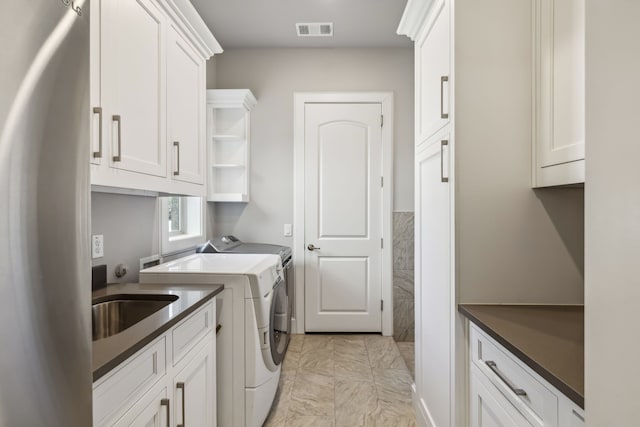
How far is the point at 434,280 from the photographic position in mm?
1781

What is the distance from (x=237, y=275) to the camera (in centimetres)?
183

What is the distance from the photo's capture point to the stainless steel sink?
1529 millimetres

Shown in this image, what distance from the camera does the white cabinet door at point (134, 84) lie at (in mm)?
1251

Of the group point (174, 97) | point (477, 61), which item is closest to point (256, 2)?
point (174, 97)

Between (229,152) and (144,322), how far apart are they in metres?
2.44

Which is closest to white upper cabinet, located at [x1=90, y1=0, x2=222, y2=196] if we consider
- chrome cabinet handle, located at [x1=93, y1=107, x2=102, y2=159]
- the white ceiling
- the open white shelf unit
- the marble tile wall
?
chrome cabinet handle, located at [x1=93, y1=107, x2=102, y2=159]

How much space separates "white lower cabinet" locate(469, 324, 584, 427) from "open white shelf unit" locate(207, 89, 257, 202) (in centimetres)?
244

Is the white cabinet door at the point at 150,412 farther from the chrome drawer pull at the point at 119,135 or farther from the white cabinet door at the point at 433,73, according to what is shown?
the white cabinet door at the point at 433,73

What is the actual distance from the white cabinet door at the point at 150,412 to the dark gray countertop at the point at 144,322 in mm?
178

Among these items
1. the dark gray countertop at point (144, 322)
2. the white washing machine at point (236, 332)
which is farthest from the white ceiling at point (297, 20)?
the dark gray countertop at point (144, 322)

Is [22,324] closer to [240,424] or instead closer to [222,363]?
[222,363]

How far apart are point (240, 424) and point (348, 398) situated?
0.81 metres

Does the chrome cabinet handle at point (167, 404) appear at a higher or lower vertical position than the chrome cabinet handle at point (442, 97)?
lower

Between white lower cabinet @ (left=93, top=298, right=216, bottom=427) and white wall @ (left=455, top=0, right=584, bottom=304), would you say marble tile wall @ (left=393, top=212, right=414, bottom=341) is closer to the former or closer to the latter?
white wall @ (left=455, top=0, right=584, bottom=304)
